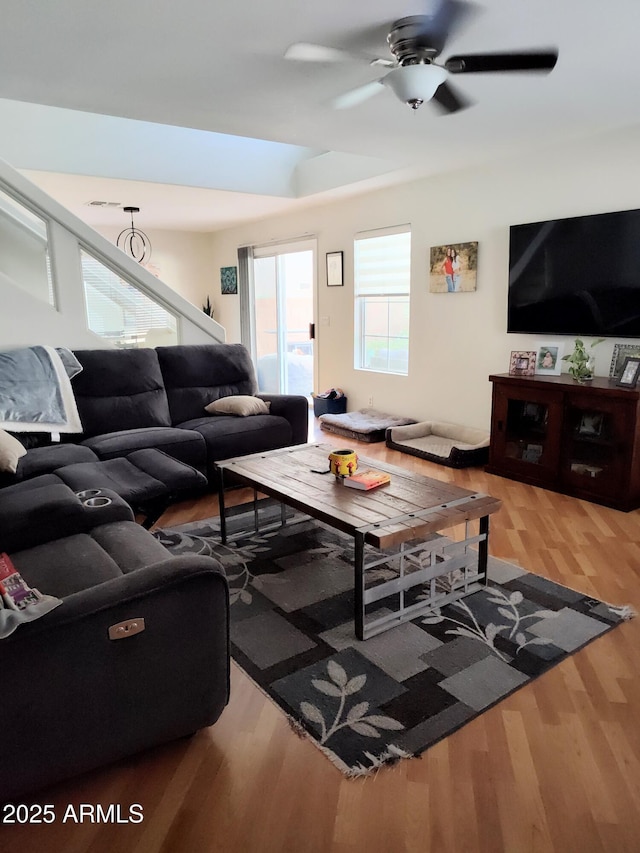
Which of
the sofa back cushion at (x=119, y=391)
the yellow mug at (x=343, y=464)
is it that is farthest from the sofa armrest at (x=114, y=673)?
the sofa back cushion at (x=119, y=391)

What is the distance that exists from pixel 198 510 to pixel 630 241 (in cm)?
319

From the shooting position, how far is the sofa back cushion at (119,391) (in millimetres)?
3938

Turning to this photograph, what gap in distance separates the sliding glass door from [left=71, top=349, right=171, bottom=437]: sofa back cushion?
3.09m

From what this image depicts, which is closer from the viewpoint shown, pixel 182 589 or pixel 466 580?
pixel 182 589

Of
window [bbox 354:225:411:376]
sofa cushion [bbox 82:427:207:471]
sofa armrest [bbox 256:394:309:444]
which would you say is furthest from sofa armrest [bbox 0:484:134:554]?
window [bbox 354:225:411:376]

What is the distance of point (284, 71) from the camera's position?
275 cm

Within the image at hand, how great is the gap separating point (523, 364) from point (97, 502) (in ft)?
10.3

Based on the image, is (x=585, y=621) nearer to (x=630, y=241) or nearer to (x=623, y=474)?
(x=623, y=474)

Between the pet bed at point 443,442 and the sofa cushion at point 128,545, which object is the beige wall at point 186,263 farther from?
the sofa cushion at point 128,545

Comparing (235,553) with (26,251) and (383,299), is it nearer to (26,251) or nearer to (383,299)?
(26,251)

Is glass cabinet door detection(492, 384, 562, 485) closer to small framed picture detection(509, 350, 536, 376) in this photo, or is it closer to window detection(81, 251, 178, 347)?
small framed picture detection(509, 350, 536, 376)

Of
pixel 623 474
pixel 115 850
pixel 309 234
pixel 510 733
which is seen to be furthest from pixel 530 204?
pixel 115 850

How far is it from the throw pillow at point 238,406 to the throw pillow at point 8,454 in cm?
156

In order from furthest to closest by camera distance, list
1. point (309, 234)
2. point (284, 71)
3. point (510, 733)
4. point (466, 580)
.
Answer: point (309, 234)
point (284, 71)
point (466, 580)
point (510, 733)
